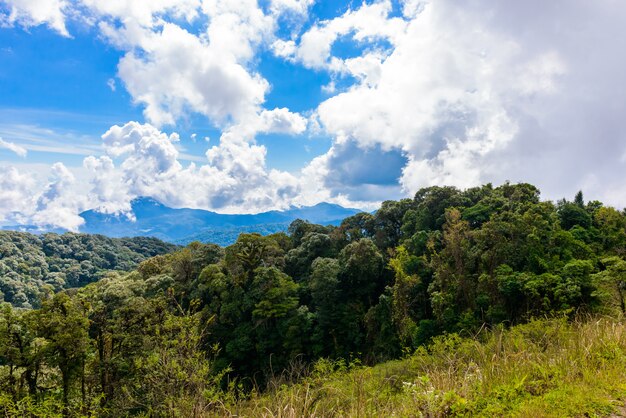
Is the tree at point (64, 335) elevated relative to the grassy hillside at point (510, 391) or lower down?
lower down

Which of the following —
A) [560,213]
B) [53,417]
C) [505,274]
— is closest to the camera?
[53,417]

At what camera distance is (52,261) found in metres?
87.5

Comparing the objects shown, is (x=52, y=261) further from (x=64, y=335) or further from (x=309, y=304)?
(x=64, y=335)

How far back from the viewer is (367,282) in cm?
3025

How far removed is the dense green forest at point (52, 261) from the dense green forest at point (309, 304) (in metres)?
47.4

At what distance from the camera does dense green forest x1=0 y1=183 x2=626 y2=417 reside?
14023 millimetres

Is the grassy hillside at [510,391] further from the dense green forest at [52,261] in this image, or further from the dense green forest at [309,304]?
the dense green forest at [52,261]

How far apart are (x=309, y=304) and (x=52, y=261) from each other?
288 feet

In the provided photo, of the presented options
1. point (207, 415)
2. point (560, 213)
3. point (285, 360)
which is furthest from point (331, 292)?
point (207, 415)

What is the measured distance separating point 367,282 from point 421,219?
8.40m

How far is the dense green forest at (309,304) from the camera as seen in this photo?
46.0 ft

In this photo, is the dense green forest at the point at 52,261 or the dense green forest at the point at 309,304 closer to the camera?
the dense green forest at the point at 309,304

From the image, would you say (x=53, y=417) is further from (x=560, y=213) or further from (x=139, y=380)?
(x=560, y=213)

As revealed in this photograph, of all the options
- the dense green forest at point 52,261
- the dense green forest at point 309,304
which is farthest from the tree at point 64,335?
the dense green forest at point 52,261
